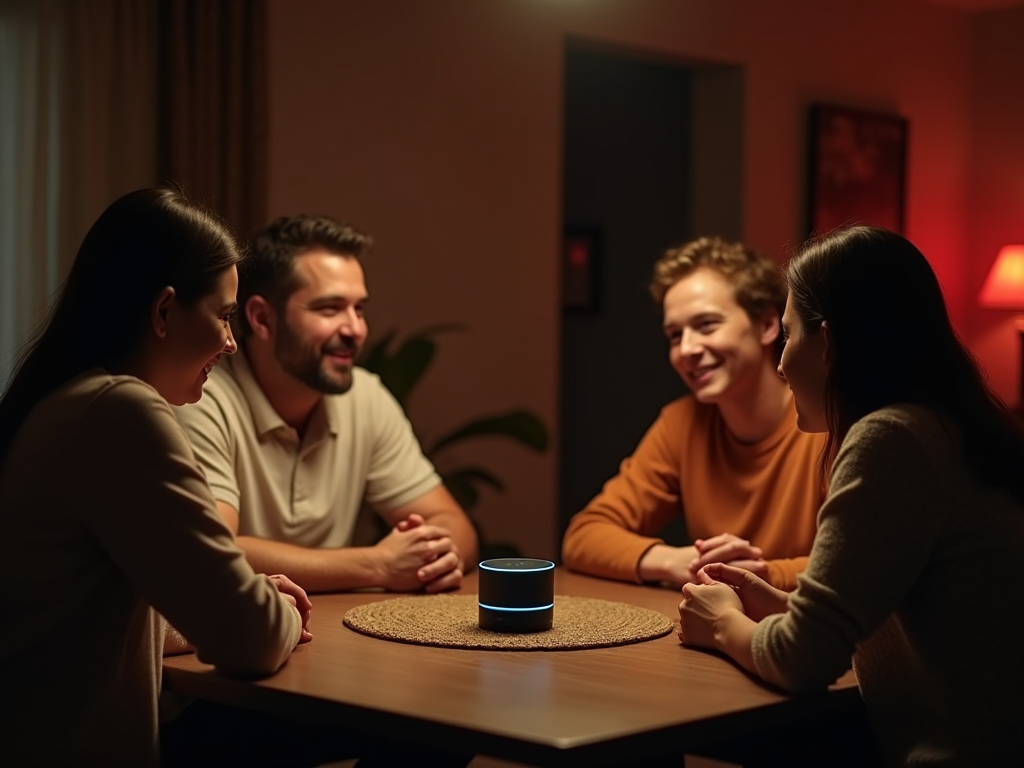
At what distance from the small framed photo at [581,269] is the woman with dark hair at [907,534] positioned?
13.9 ft

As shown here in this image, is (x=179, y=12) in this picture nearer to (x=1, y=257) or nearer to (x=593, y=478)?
(x=1, y=257)

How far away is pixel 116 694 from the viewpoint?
5.53 ft

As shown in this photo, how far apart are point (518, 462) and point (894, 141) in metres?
2.49

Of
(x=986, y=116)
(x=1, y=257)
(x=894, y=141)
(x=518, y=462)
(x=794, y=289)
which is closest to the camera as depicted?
(x=794, y=289)

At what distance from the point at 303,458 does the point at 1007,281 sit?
410 cm

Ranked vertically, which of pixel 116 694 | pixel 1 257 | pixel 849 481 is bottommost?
pixel 116 694

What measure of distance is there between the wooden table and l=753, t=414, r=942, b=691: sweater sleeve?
8 cm

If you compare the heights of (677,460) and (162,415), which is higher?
(162,415)

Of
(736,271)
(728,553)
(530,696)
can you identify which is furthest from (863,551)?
(736,271)

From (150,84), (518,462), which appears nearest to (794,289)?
(150,84)

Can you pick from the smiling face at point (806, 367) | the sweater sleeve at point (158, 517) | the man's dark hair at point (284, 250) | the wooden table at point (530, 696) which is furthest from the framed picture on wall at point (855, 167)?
the sweater sleeve at point (158, 517)

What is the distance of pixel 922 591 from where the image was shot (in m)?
1.68

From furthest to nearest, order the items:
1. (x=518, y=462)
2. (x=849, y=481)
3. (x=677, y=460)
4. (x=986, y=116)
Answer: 1. (x=986, y=116)
2. (x=518, y=462)
3. (x=677, y=460)
4. (x=849, y=481)

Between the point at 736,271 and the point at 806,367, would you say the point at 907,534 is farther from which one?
the point at 736,271
